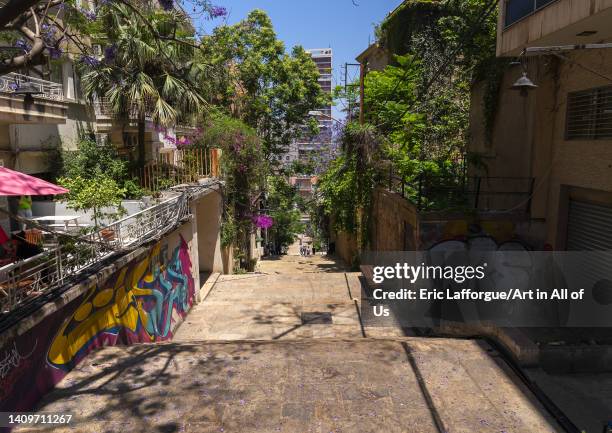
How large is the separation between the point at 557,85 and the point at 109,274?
927cm

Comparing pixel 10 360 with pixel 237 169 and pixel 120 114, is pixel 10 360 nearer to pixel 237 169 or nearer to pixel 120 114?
pixel 120 114

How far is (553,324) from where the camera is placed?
29.8ft

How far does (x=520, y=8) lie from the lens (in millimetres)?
8219

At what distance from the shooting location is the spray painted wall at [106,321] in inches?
194

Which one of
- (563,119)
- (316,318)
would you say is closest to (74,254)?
(316,318)

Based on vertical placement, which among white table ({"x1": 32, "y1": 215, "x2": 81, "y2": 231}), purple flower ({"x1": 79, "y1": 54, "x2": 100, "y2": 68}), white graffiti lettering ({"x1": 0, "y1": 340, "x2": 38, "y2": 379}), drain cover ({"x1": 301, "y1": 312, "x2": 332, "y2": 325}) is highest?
purple flower ({"x1": 79, "y1": 54, "x2": 100, "y2": 68})

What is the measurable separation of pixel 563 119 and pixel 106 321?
30.5ft

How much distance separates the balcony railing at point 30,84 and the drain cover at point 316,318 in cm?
748

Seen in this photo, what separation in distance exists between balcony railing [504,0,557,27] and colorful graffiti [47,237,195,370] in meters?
8.25

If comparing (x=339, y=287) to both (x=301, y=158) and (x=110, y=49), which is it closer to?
(x=110, y=49)

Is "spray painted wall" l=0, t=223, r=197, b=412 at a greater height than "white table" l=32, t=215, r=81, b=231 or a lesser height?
lesser

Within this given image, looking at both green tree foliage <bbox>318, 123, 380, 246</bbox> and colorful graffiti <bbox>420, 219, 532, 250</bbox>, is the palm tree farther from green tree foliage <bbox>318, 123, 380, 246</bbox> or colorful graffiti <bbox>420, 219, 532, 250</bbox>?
colorful graffiti <bbox>420, 219, 532, 250</bbox>

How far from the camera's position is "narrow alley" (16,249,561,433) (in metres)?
4.78

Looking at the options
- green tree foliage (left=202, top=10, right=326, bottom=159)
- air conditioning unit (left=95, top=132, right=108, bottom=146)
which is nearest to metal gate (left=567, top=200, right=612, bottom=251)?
air conditioning unit (left=95, top=132, right=108, bottom=146)
